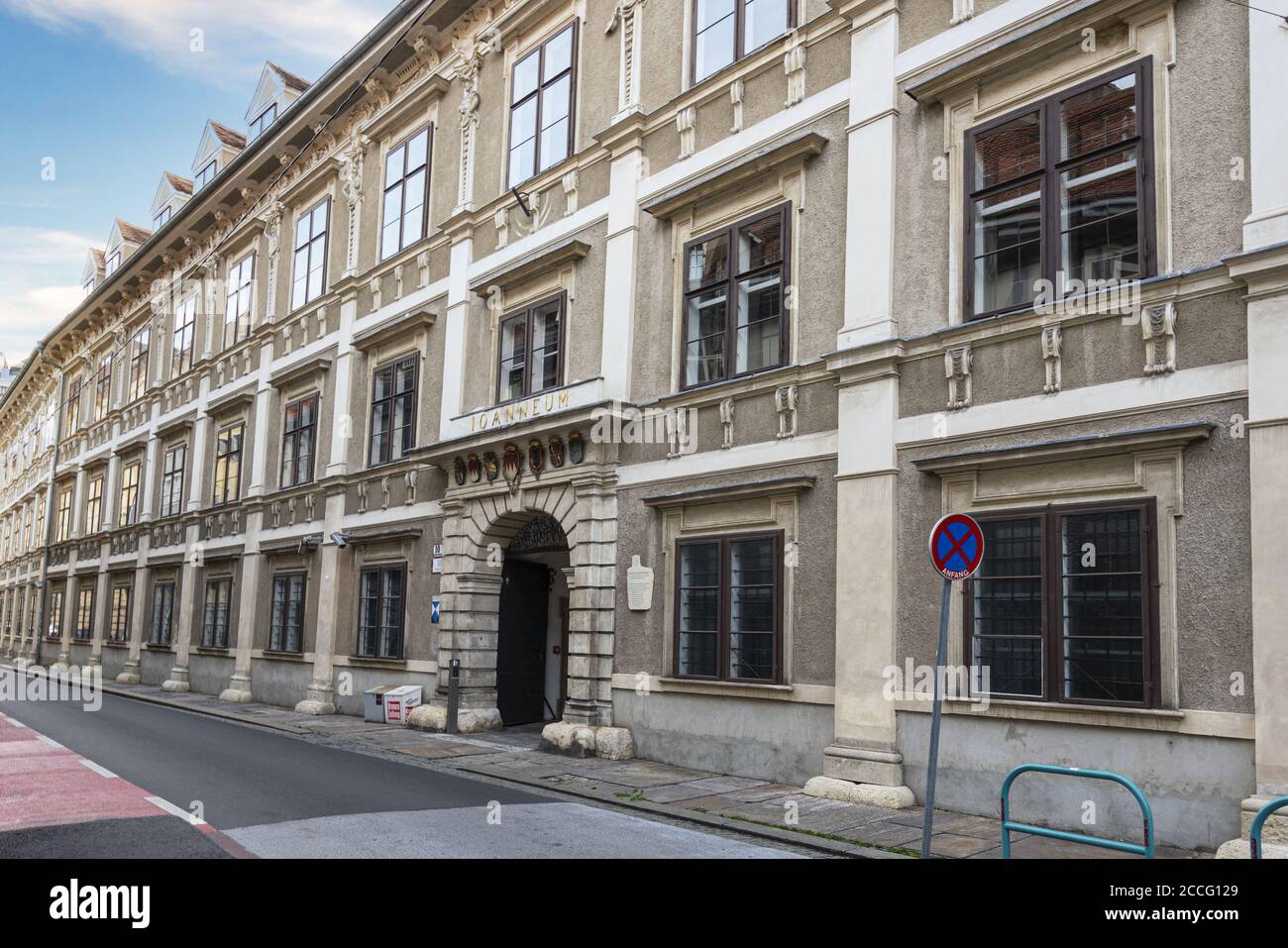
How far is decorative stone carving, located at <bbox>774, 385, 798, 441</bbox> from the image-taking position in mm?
13641

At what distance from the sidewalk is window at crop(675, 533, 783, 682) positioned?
4.47 ft

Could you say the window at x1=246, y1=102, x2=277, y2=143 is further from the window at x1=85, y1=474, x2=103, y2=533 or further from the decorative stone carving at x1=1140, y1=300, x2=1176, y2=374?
the decorative stone carving at x1=1140, y1=300, x2=1176, y2=374

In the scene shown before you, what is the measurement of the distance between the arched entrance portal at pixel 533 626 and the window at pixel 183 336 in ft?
58.1

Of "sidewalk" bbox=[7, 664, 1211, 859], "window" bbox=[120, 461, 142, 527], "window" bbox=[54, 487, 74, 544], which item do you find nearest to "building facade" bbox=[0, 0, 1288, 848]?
"sidewalk" bbox=[7, 664, 1211, 859]

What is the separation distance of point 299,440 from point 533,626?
8861 mm

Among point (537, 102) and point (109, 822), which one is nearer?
point (109, 822)

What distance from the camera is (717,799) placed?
1202 centimetres

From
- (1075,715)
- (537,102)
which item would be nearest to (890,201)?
(1075,715)

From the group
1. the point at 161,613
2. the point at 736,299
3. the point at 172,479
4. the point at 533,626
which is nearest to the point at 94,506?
the point at 172,479

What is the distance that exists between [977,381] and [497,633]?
10504mm

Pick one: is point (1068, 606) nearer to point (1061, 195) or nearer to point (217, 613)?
point (1061, 195)

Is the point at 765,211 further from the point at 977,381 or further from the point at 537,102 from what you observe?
the point at 537,102

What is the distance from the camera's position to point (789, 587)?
13383 millimetres

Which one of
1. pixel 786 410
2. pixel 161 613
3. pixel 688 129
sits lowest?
pixel 161 613
